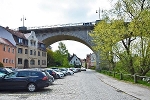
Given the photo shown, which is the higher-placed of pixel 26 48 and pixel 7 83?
pixel 26 48

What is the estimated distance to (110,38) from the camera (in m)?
29.8

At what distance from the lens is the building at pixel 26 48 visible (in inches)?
2259

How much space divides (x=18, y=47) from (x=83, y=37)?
62.1 feet

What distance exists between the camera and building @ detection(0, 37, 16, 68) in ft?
161

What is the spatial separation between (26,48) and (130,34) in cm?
4167

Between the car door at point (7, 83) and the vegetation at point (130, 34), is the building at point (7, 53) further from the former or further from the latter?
the car door at point (7, 83)

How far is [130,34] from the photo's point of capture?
26375 millimetres

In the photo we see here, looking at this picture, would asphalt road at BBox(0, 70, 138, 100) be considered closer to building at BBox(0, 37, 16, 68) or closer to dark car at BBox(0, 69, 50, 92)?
dark car at BBox(0, 69, 50, 92)

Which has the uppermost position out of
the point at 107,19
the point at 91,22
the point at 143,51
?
the point at 91,22

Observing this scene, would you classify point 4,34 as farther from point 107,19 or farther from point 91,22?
point 107,19

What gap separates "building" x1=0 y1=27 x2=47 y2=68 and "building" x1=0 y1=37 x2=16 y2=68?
198cm

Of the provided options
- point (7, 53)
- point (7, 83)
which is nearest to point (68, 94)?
point (7, 83)

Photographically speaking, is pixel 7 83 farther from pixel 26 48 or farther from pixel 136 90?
pixel 26 48

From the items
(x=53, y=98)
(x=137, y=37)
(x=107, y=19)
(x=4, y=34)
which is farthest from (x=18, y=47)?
(x=53, y=98)
